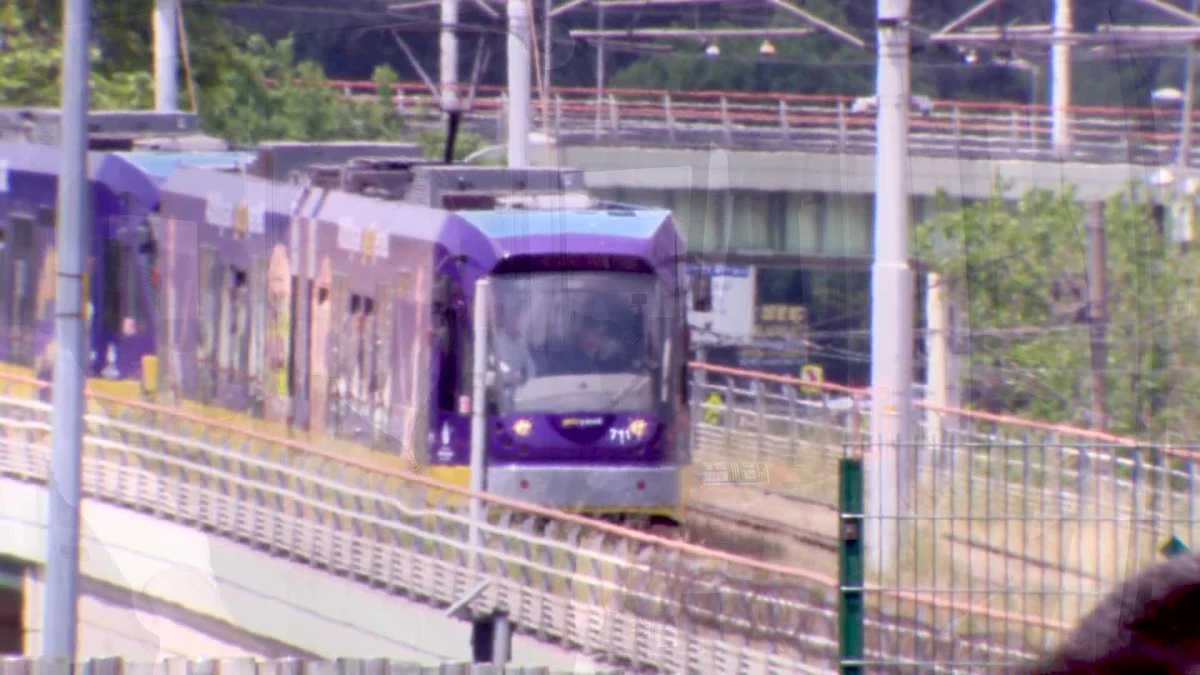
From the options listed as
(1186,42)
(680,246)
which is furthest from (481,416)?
(1186,42)

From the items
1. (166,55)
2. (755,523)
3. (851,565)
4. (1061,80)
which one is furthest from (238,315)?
(1061,80)

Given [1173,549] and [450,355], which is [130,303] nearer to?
[450,355]

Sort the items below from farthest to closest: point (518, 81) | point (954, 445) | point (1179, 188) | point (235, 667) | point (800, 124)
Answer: point (518, 81)
point (800, 124)
point (1179, 188)
point (235, 667)
point (954, 445)

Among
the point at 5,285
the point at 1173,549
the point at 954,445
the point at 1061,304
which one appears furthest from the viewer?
the point at 5,285

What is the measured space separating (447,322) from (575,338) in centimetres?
52

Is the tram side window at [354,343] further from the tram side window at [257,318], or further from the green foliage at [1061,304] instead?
the green foliage at [1061,304]

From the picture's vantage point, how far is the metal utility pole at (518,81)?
247 inches

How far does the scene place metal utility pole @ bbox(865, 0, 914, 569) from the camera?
5.80 metres

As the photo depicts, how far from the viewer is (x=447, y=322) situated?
243 inches

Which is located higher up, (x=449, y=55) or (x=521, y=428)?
(x=449, y=55)

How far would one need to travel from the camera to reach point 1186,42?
20.0 ft

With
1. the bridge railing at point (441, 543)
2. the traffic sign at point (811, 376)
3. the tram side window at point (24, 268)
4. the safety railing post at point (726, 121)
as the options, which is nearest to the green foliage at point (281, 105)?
the tram side window at point (24, 268)

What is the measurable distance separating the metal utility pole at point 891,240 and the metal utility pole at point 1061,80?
1.89 ft

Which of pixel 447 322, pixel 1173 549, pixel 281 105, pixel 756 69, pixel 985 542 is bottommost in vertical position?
pixel 985 542
